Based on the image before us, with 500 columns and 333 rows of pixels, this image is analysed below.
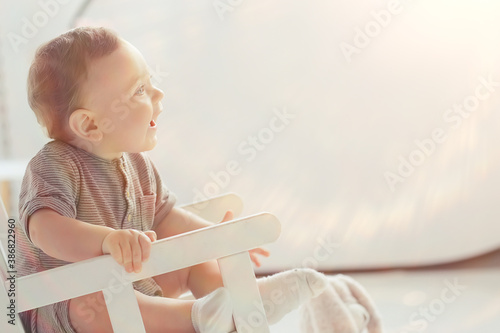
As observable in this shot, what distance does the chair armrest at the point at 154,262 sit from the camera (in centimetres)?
69

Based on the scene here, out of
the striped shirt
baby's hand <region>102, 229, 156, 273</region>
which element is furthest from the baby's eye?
baby's hand <region>102, 229, 156, 273</region>

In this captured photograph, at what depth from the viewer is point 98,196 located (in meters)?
0.85

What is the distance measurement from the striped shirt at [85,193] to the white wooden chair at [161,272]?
84 millimetres

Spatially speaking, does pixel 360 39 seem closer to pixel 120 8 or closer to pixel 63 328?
pixel 120 8

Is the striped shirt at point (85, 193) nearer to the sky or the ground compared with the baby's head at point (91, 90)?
nearer to the ground

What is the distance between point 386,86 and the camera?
1488 millimetres

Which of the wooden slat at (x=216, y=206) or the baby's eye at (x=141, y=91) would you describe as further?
the wooden slat at (x=216, y=206)

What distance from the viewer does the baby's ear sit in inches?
32.2

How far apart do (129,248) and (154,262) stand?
3 centimetres

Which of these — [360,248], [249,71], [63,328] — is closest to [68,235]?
[63,328]

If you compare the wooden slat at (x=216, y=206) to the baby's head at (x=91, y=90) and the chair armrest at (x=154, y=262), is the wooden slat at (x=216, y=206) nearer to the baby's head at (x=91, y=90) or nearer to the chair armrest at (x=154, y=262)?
the baby's head at (x=91, y=90)

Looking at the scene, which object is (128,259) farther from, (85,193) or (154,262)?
(85,193)

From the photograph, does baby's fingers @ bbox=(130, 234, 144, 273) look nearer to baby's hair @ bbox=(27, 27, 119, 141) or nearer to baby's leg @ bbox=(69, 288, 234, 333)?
baby's leg @ bbox=(69, 288, 234, 333)

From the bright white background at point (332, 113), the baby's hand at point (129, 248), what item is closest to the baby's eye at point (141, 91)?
the baby's hand at point (129, 248)
